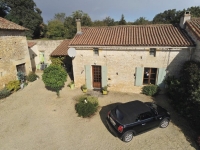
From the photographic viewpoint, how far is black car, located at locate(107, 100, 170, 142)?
6.57m

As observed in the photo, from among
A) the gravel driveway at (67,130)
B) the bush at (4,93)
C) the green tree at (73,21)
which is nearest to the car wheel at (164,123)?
the gravel driveway at (67,130)

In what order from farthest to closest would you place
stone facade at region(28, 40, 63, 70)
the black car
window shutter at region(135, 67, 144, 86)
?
1. stone facade at region(28, 40, 63, 70)
2. window shutter at region(135, 67, 144, 86)
3. the black car

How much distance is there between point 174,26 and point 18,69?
16.5 m

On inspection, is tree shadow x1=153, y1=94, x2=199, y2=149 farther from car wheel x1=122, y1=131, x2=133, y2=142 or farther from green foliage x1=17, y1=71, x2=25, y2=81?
green foliage x1=17, y1=71, x2=25, y2=81

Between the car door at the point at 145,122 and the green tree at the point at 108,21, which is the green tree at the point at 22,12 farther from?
the car door at the point at 145,122

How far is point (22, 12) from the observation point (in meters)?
28.0

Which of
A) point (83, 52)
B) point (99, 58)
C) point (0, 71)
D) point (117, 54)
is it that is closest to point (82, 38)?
point (83, 52)

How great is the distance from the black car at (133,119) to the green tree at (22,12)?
26.7m

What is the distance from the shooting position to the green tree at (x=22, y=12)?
27.2m

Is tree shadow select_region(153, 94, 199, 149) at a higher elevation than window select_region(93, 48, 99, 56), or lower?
lower

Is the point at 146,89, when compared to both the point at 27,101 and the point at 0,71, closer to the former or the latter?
the point at 27,101

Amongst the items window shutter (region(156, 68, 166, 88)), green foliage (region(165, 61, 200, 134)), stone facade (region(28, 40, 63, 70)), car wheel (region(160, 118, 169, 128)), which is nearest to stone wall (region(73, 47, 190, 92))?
window shutter (region(156, 68, 166, 88))

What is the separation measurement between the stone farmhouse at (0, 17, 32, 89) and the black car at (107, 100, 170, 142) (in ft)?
37.7

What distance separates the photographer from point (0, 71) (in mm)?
12336
